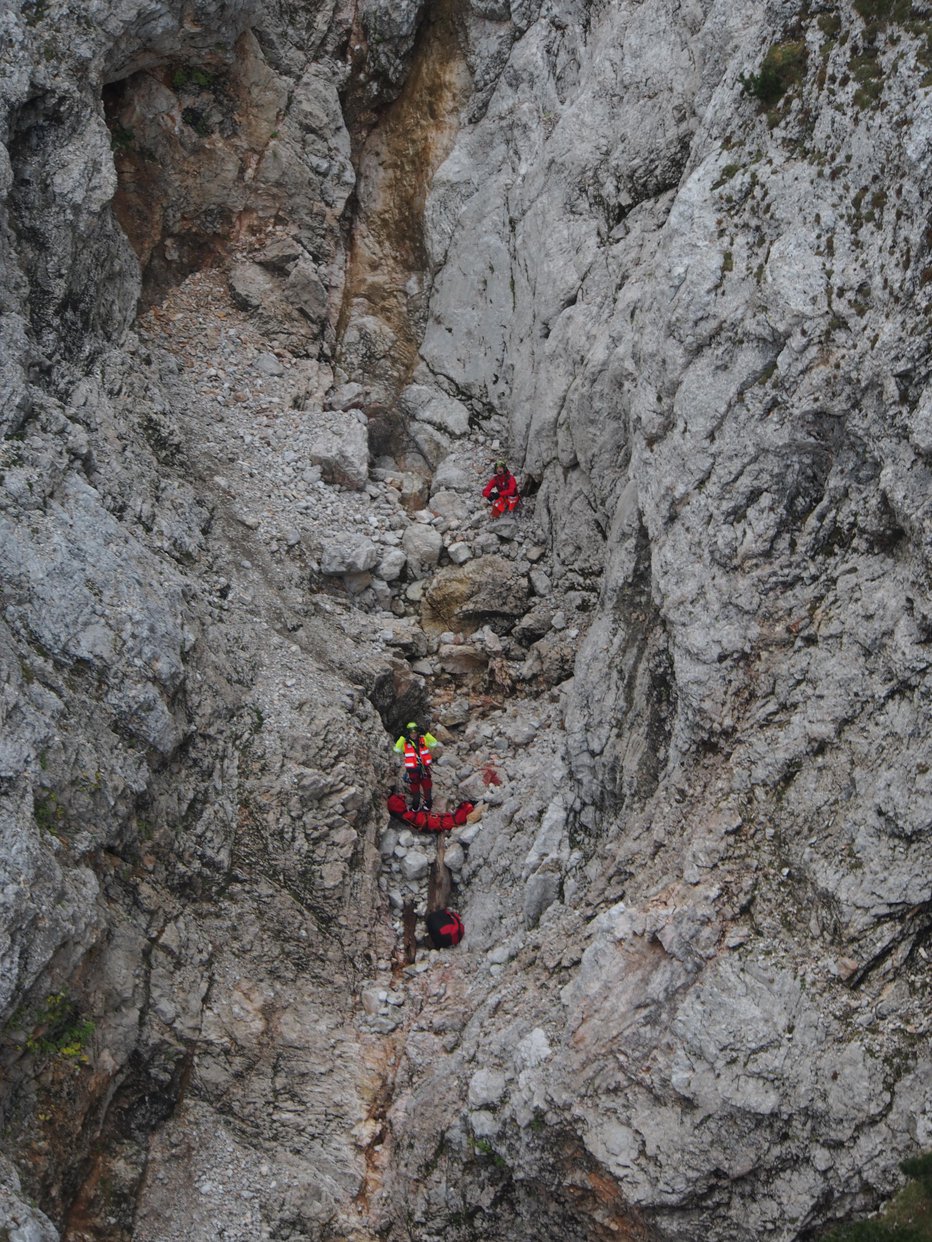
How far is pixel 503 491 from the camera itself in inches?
1032

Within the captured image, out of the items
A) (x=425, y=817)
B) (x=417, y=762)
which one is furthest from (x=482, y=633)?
(x=425, y=817)

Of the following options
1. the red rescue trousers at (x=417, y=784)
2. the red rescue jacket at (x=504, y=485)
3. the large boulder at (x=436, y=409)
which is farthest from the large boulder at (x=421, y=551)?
the red rescue trousers at (x=417, y=784)

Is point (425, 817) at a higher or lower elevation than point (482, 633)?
lower

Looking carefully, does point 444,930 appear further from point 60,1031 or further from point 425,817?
point 60,1031

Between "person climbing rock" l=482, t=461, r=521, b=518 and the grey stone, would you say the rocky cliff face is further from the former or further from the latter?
"person climbing rock" l=482, t=461, r=521, b=518

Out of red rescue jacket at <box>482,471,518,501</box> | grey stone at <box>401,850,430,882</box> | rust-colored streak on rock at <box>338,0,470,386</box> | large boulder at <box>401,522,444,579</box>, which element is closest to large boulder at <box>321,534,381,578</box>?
large boulder at <box>401,522,444,579</box>

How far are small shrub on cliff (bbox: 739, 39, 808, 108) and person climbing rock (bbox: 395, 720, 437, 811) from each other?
1311 cm

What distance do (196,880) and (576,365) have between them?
13.3m

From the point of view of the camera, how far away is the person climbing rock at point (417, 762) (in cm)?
2244

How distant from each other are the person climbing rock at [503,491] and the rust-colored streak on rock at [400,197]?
4546mm

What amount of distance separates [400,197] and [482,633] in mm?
12535

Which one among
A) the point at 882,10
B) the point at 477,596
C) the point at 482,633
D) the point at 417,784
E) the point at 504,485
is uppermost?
the point at 882,10

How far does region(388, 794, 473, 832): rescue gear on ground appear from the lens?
22.2 meters

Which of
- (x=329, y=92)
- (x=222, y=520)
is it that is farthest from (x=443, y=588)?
(x=329, y=92)
